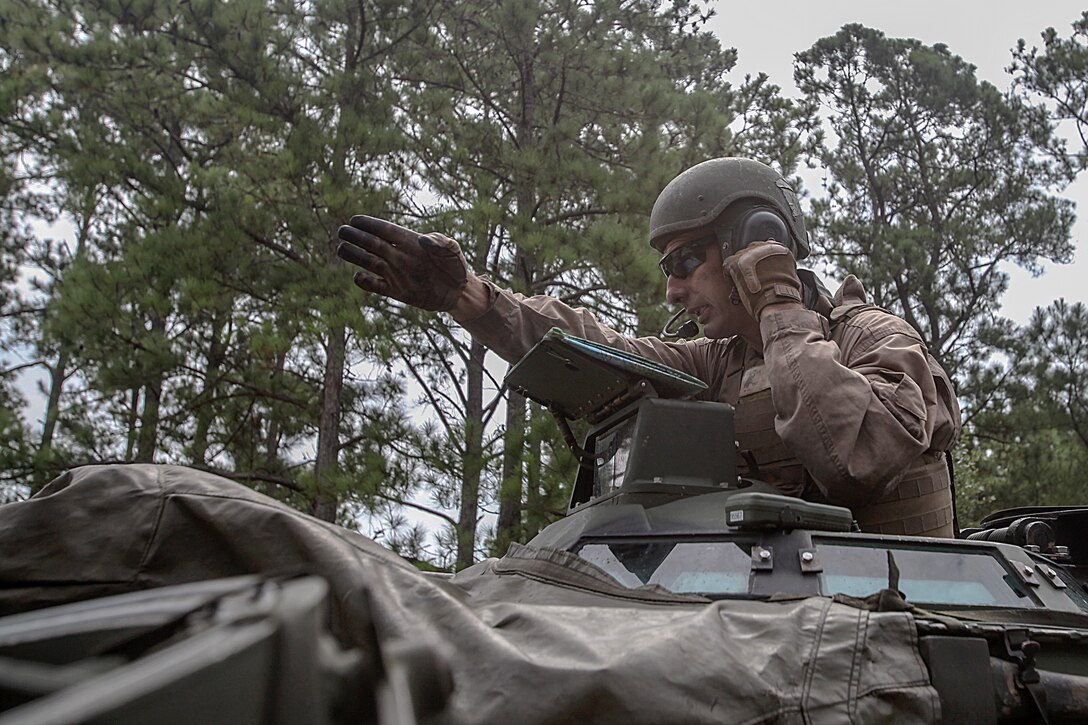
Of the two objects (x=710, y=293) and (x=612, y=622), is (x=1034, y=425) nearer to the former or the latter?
(x=710, y=293)

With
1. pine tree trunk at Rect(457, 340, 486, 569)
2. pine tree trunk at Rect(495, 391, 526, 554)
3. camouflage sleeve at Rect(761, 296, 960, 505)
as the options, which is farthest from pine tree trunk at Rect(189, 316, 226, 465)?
camouflage sleeve at Rect(761, 296, 960, 505)

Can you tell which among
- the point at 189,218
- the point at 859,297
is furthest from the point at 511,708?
the point at 189,218

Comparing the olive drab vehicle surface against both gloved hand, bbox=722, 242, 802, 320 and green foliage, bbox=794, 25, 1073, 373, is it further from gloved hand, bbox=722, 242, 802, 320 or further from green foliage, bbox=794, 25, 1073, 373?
green foliage, bbox=794, 25, 1073, 373

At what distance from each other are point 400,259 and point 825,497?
5.45 ft

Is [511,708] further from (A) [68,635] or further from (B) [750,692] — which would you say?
(A) [68,635]

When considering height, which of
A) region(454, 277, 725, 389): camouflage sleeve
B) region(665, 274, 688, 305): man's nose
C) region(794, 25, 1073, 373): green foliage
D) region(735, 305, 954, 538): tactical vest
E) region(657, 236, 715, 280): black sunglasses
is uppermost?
region(794, 25, 1073, 373): green foliage

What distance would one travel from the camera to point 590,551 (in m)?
3.03

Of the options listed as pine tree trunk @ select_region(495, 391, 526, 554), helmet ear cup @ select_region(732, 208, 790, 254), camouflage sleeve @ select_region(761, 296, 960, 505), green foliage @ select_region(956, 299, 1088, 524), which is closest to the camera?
camouflage sleeve @ select_region(761, 296, 960, 505)

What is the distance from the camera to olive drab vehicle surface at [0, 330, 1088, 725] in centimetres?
102

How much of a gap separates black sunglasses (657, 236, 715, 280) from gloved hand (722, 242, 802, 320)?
0.48m

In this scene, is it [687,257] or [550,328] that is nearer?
[687,257]

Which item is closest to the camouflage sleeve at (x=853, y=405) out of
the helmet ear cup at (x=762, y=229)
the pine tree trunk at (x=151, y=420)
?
the helmet ear cup at (x=762, y=229)

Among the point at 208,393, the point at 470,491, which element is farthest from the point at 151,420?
the point at 470,491

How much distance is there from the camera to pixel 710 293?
398 cm
